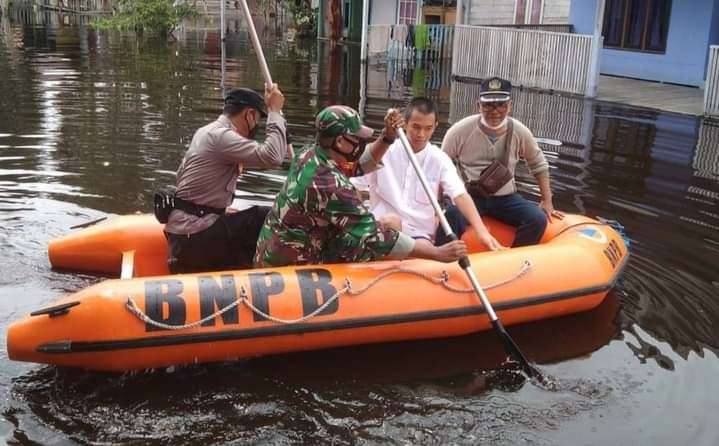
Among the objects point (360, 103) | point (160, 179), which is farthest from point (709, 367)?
point (360, 103)

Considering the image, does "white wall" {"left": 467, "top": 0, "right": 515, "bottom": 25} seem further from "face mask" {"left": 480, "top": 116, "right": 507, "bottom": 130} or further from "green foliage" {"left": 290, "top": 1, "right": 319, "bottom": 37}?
"face mask" {"left": 480, "top": 116, "right": 507, "bottom": 130}

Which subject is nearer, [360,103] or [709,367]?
[709,367]

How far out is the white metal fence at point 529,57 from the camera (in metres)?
14.4

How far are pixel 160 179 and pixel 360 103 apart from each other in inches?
248

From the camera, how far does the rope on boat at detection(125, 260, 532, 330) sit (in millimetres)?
3910

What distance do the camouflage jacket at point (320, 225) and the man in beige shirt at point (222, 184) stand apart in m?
0.32

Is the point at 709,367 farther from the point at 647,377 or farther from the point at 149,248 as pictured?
the point at 149,248

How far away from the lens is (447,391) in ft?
13.7

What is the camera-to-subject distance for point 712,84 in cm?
1244

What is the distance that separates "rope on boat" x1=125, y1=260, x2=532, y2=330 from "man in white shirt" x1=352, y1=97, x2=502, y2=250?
1.43 feet

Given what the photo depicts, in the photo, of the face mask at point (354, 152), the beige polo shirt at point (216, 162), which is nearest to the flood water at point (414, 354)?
the beige polo shirt at point (216, 162)

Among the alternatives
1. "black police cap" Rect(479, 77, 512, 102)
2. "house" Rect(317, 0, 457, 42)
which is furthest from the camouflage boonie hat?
"house" Rect(317, 0, 457, 42)

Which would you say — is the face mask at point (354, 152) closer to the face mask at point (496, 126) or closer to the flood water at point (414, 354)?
the flood water at point (414, 354)

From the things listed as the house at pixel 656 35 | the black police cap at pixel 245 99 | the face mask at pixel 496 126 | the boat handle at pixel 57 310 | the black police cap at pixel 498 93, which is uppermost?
the house at pixel 656 35
